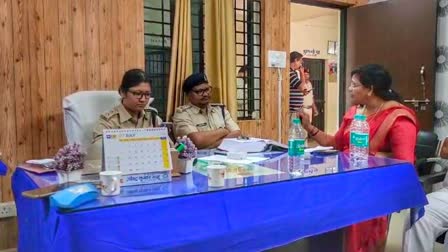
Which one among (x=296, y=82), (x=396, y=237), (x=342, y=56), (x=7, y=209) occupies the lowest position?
(x=396, y=237)

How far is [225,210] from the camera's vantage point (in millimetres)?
1375

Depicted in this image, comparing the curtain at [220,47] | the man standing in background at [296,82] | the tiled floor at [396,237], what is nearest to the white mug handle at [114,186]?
the tiled floor at [396,237]

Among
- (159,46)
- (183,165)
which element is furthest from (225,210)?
(159,46)

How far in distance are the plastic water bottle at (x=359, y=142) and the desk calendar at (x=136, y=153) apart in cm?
87

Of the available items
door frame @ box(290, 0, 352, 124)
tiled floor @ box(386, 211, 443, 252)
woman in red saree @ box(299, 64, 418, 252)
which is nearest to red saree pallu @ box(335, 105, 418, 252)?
woman in red saree @ box(299, 64, 418, 252)

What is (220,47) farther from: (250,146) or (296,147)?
(296,147)

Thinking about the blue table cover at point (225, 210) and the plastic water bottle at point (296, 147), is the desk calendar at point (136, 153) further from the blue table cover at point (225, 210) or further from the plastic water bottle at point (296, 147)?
the plastic water bottle at point (296, 147)

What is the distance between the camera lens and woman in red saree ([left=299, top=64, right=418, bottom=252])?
6.82ft

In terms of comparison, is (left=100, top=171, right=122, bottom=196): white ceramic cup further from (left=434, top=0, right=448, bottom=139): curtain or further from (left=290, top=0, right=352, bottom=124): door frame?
(left=290, top=0, right=352, bottom=124): door frame

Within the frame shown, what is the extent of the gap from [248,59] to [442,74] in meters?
1.71

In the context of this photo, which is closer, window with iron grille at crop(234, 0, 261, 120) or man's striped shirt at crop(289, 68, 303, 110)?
window with iron grille at crop(234, 0, 261, 120)

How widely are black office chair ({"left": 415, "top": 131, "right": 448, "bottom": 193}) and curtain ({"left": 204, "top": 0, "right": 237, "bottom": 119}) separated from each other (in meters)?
1.42

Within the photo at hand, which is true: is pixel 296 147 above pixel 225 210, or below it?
above

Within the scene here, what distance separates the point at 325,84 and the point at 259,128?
12.4 feet
